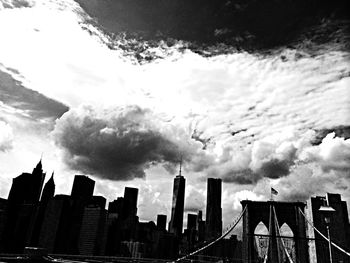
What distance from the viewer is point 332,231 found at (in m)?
38.5

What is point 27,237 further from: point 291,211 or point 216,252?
point 291,211

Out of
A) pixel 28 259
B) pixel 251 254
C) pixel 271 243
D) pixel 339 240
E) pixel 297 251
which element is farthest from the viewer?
pixel 271 243

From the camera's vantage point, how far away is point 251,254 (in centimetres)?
6144

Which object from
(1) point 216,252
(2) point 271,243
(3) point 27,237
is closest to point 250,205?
(2) point 271,243

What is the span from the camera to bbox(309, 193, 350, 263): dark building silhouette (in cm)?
3822

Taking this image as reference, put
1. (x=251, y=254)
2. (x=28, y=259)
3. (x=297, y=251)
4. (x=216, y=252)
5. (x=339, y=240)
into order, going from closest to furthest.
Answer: (x=28, y=259)
(x=339, y=240)
(x=297, y=251)
(x=251, y=254)
(x=216, y=252)

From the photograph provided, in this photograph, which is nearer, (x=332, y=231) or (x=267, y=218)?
(x=332, y=231)

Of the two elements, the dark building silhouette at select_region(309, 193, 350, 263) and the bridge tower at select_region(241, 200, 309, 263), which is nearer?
the dark building silhouette at select_region(309, 193, 350, 263)

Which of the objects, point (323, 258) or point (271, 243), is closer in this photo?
point (323, 258)

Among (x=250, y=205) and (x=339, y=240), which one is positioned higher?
(x=250, y=205)

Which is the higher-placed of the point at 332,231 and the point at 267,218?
the point at 267,218

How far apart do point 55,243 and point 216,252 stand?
9705cm

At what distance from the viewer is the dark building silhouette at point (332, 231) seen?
38.2 metres

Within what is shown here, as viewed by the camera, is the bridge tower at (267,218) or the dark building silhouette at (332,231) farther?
the bridge tower at (267,218)
